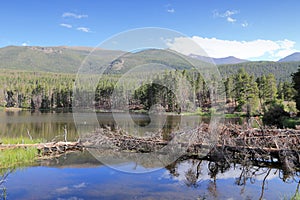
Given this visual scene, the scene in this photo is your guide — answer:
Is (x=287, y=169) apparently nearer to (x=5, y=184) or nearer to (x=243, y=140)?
(x=243, y=140)

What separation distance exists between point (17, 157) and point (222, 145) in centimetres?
1019

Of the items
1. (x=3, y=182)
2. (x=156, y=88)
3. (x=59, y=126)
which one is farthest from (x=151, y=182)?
(x=156, y=88)

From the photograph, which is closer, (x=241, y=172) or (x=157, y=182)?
(x=157, y=182)

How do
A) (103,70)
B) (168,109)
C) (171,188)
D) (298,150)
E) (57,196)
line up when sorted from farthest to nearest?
(168,109), (103,70), (298,150), (171,188), (57,196)

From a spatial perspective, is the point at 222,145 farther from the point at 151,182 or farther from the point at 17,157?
the point at 17,157

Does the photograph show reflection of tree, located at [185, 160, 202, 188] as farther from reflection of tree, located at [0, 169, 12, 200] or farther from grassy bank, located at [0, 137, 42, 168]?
grassy bank, located at [0, 137, 42, 168]

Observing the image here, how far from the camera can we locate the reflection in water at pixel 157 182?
10055 millimetres

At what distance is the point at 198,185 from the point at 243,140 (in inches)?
157

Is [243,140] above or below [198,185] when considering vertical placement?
above

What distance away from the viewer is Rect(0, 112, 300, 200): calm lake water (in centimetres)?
1006

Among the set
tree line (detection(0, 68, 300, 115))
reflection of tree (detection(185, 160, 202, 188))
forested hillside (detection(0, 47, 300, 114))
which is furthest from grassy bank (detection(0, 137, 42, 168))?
tree line (detection(0, 68, 300, 115))

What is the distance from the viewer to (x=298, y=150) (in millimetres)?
12906

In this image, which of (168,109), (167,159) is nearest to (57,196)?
(167,159)

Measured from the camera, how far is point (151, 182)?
1166 centimetres
